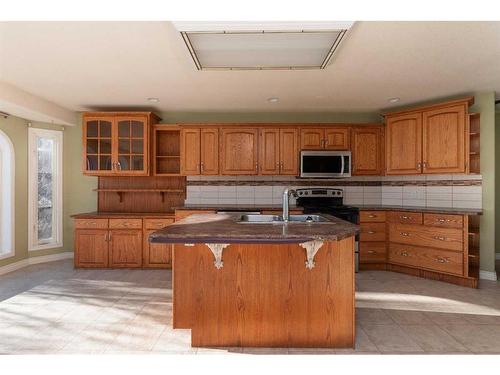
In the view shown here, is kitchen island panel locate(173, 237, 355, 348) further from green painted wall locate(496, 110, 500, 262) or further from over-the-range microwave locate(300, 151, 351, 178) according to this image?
green painted wall locate(496, 110, 500, 262)

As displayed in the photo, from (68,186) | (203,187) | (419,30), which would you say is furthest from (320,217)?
(68,186)

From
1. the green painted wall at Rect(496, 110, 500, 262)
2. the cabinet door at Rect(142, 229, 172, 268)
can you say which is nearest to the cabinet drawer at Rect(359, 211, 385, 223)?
the green painted wall at Rect(496, 110, 500, 262)

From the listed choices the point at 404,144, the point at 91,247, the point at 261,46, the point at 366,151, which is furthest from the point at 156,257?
the point at 404,144

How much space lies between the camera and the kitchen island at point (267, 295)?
2.32 metres

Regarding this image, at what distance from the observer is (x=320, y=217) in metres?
2.97

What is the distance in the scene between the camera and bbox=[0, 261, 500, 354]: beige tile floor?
2385 millimetres

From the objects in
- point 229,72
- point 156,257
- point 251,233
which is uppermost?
point 229,72

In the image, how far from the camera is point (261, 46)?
2.53 metres

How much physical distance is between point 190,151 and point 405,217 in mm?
3047

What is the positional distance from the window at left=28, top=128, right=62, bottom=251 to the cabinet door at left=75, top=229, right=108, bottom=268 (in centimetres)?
94

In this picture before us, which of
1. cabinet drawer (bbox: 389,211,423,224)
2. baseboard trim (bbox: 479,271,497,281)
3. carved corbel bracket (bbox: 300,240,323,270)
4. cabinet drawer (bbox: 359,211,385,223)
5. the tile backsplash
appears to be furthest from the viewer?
the tile backsplash

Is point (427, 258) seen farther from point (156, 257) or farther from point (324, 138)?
point (156, 257)
